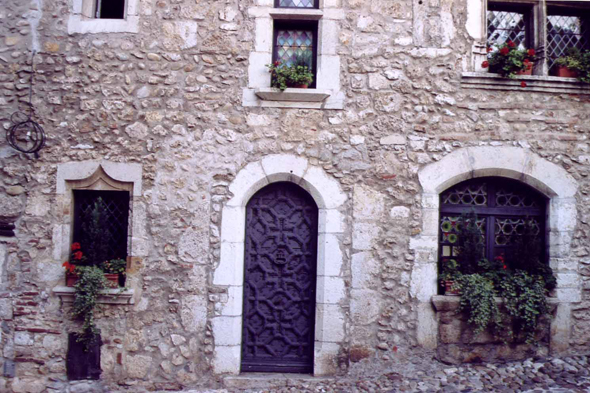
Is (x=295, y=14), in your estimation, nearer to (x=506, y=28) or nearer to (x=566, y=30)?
(x=506, y=28)

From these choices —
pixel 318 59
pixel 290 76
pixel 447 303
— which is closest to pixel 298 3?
pixel 318 59

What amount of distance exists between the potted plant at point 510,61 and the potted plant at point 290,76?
1818 mm

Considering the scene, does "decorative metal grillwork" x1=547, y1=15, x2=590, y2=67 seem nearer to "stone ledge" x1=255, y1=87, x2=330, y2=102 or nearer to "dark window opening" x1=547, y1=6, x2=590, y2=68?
"dark window opening" x1=547, y1=6, x2=590, y2=68

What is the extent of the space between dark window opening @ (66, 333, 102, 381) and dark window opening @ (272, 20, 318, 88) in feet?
11.3

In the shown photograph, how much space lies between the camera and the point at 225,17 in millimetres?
5184

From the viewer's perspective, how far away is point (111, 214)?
17.3ft

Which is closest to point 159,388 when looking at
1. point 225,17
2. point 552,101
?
point 225,17

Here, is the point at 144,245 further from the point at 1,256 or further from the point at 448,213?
the point at 448,213

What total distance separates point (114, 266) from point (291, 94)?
8.14 feet

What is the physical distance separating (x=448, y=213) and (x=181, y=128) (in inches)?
115

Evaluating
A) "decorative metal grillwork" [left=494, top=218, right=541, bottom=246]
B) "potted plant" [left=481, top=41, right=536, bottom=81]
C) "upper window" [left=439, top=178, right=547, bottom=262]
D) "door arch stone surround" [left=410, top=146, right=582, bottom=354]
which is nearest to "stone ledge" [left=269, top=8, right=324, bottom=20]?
"potted plant" [left=481, top=41, right=536, bottom=81]

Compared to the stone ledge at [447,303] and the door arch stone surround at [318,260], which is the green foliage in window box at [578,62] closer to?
the stone ledge at [447,303]

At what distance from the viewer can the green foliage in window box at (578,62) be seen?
204 inches

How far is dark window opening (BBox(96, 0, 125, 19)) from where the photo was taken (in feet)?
17.7
